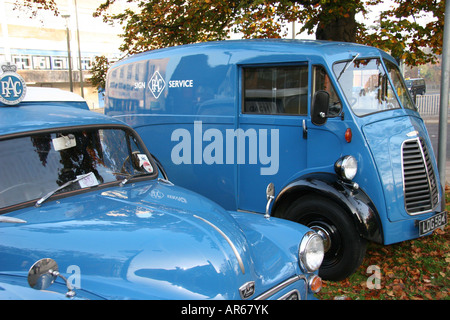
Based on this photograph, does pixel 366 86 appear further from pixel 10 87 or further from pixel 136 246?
pixel 10 87

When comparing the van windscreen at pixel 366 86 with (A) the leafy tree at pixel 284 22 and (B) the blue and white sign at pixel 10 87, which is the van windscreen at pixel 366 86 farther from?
(B) the blue and white sign at pixel 10 87

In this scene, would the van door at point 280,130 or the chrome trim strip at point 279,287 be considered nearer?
the chrome trim strip at point 279,287

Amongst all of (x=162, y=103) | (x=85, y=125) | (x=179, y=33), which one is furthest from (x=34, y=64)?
(x=85, y=125)

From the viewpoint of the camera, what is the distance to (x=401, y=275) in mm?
4488

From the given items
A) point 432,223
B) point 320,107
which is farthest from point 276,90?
point 432,223

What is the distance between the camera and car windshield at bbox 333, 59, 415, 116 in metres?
4.67

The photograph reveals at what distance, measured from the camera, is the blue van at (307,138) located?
432cm

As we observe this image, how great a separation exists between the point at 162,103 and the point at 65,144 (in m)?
3.32

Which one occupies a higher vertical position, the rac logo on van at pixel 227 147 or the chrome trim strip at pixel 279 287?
the rac logo on van at pixel 227 147

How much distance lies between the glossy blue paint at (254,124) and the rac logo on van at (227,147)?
47mm

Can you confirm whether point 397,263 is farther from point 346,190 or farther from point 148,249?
point 148,249

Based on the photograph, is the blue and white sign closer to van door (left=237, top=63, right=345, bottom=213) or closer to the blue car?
the blue car

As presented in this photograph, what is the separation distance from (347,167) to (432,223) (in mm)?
1144

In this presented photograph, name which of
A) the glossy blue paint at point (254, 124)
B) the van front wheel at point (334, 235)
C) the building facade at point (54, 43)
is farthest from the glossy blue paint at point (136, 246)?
the building facade at point (54, 43)
